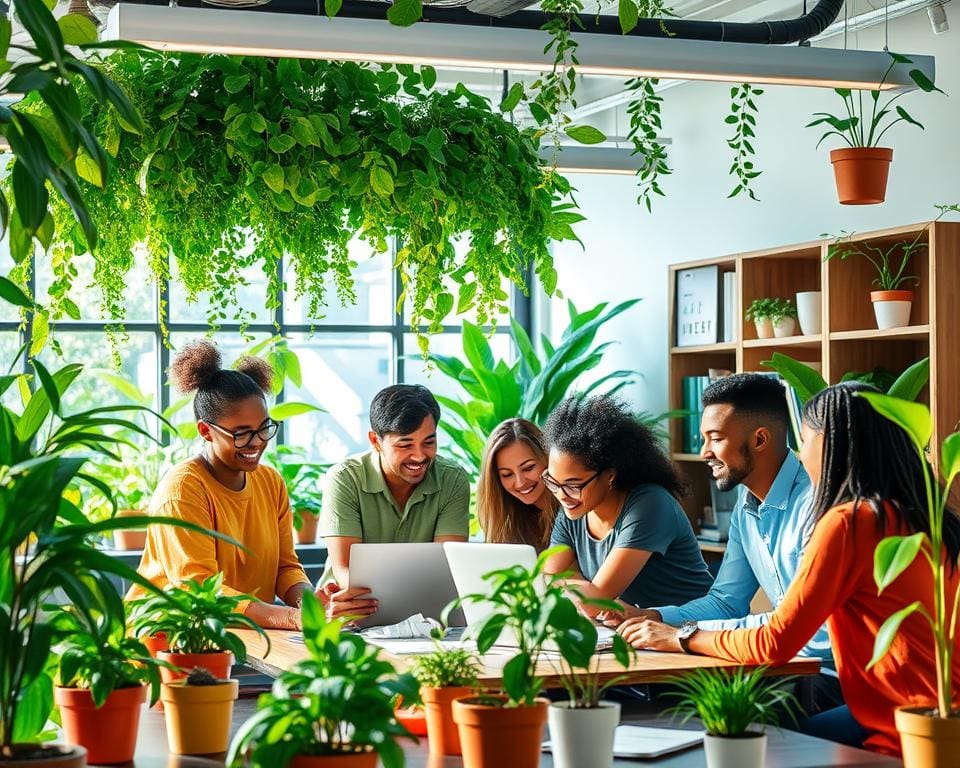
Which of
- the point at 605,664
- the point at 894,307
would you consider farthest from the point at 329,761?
the point at 894,307

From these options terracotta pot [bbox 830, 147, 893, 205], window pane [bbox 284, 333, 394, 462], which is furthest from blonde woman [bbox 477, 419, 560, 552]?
window pane [bbox 284, 333, 394, 462]

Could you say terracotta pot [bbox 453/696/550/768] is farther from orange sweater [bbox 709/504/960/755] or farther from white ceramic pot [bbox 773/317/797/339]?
white ceramic pot [bbox 773/317/797/339]

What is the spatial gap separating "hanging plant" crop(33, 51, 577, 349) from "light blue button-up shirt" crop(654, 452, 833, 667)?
2.91 feet

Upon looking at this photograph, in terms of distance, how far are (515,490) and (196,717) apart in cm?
211

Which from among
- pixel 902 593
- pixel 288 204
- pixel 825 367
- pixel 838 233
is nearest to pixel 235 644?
pixel 288 204

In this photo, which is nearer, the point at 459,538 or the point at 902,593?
the point at 902,593

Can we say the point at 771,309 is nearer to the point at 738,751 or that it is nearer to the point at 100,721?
the point at 738,751

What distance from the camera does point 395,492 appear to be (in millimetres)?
4125

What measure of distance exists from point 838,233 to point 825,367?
70cm

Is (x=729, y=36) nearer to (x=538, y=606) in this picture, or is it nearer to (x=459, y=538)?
(x=459, y=538)

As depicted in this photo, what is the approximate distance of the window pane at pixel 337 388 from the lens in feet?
26.0

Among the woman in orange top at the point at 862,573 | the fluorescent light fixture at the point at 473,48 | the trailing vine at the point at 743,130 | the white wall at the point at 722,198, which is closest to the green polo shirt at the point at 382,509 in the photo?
the white wall at the point at 722,198

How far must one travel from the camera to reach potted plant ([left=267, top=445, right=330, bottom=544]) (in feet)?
21.3

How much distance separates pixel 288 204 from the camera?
2.89 meters
